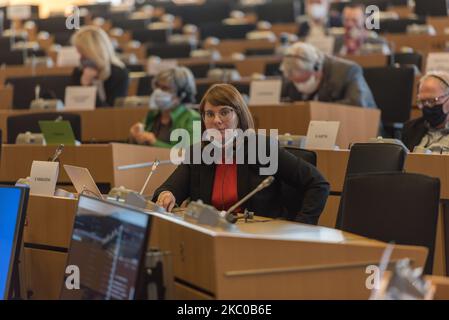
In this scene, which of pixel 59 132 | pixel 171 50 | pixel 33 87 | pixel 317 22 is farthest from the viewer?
pixel 171 50

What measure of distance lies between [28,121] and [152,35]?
537 cm

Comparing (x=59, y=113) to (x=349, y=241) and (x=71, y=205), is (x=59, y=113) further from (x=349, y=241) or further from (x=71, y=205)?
(x=349, y=241)

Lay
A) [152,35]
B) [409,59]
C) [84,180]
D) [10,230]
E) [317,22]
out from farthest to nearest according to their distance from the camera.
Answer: [152,35]
[317,22]
[409,59]
[84,180]
[10,230]

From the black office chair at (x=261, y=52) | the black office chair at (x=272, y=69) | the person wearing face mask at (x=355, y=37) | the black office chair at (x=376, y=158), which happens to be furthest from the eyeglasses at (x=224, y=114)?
the black office chair at (x=261, y=52)

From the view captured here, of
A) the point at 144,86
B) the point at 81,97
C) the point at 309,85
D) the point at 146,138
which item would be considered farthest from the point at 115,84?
the point at 309,85

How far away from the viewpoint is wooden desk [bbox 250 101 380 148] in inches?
234

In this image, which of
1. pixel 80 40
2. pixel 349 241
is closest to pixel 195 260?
pixel 349 241

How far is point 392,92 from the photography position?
680cm

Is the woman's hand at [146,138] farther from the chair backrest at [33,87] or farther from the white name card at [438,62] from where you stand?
the white name card at [438,62]

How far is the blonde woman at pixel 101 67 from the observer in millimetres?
7301

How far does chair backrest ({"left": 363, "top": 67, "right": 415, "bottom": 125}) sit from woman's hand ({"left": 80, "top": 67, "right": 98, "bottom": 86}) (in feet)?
6.09

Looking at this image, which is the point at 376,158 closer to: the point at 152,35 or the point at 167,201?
the point at 167,201

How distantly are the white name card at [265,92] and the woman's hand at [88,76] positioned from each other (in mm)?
1340

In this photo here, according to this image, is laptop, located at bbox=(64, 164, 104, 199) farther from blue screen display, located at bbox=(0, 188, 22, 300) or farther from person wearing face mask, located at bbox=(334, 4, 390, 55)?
person wearing face mask, located at bbox=(334, 4, 390, 55)
